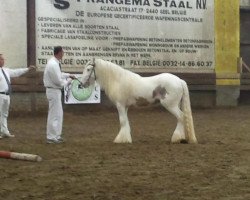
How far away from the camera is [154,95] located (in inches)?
464

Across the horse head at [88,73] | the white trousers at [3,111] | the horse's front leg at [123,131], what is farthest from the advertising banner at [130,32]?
the horse's front leg at [123,131]

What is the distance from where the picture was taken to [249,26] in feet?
80.4

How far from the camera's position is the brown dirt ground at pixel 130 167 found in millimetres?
6957

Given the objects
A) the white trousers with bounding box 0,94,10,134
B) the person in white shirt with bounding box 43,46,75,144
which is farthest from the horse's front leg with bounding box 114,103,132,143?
the white trousers with bounding box 0,94,10,134

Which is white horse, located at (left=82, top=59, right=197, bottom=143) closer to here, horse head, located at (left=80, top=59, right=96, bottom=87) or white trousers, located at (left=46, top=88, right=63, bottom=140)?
horse head, located at (left=80, top=59, right=96, bottom=87)

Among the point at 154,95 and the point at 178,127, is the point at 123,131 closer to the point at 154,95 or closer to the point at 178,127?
the point at 154,95

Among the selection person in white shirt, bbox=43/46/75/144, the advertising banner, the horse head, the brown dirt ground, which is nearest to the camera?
Result: the brown dirt ground

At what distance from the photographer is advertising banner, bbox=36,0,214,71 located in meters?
19.8

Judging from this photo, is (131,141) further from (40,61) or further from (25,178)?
(40,61)

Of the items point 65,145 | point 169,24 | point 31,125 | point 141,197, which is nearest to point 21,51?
point 31,125

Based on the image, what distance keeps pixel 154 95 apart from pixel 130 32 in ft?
31.0

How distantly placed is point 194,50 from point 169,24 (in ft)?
4.57

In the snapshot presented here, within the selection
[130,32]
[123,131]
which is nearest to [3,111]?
[123,131]

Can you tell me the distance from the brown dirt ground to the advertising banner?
5290 mm
